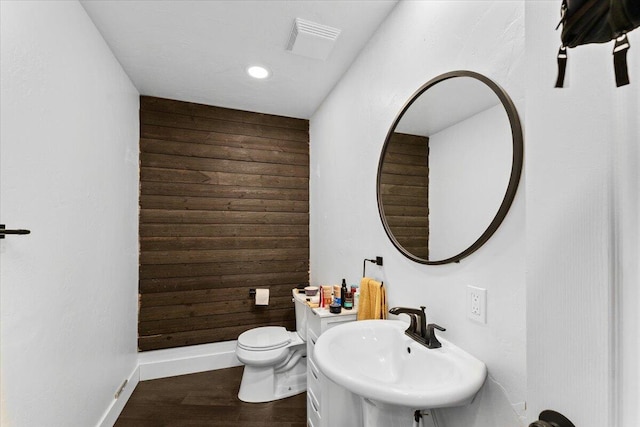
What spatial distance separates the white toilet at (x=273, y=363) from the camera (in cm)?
221

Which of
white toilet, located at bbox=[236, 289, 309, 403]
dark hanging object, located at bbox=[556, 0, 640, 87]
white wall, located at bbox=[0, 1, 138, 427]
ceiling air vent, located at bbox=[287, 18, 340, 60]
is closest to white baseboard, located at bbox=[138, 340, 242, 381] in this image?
white wall, located at bbox=[0, 1, 138, 427]

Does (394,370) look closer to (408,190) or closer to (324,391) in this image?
(324,391)

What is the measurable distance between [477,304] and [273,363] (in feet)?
5.54

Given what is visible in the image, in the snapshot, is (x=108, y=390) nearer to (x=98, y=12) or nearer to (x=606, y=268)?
(x=98, y=12)

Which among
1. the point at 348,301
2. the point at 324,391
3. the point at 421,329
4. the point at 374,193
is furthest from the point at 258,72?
the point at 324,391

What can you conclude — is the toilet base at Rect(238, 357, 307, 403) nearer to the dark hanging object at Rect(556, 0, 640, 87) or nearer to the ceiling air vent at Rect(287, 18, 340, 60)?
the ceiling air vent at Rect(287, 18, 340, 60)

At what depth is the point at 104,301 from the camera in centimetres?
189

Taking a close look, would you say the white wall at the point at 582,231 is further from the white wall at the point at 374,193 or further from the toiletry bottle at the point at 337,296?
the toiletry bottle at the point at 337,296

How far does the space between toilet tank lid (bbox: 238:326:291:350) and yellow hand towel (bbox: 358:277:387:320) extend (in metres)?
0.84

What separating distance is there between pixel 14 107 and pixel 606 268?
5.77ft

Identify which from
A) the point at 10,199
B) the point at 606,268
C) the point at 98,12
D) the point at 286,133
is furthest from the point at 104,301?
the point at 606,268

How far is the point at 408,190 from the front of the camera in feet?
4.94

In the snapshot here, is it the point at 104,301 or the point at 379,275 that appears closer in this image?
the point at 379,275

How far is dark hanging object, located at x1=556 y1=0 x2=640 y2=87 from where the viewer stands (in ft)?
1.13
